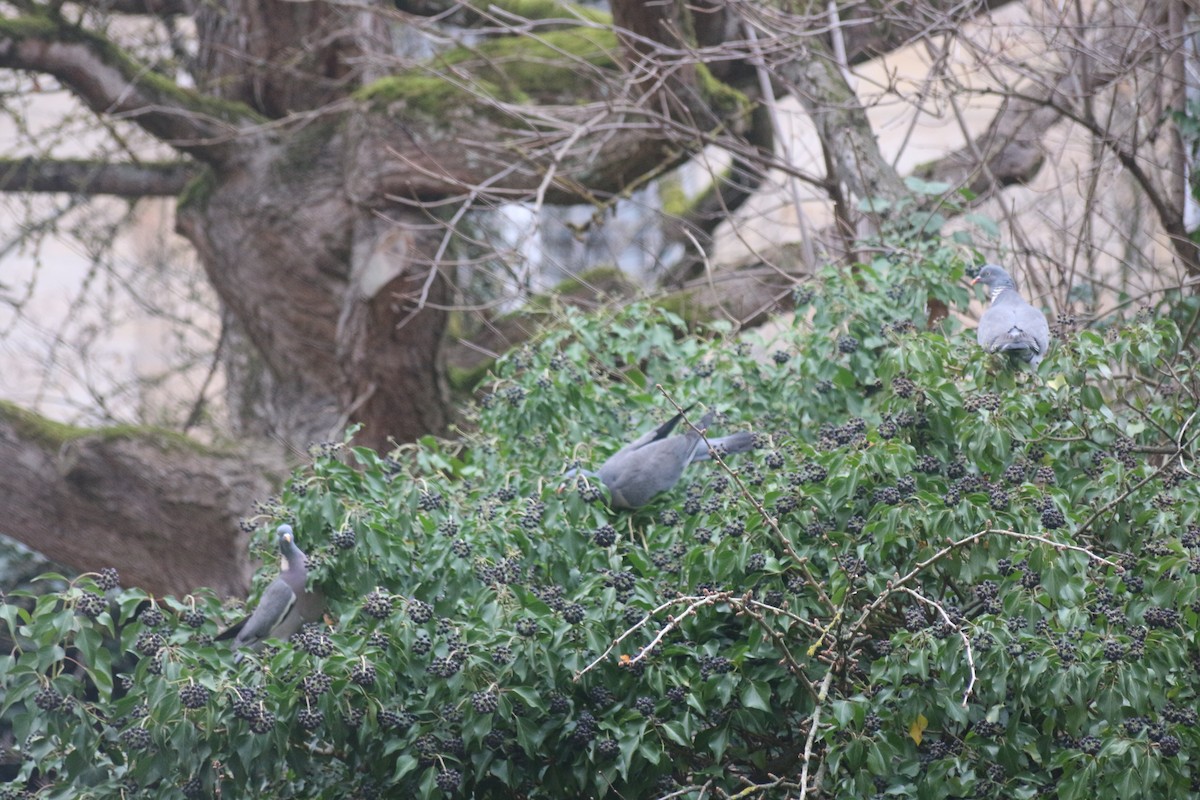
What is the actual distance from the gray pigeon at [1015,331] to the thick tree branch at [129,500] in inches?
139

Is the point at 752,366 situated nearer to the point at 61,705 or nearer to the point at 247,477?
the point at 61,705

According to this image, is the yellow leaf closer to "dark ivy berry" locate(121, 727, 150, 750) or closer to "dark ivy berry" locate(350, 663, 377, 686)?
"dark ivy berry" locate(350, 663, 377, 686)

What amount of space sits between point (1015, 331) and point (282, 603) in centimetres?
201

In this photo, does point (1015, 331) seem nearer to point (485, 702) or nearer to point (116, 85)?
point (485, 702)

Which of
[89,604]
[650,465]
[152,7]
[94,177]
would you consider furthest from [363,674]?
[152,7]

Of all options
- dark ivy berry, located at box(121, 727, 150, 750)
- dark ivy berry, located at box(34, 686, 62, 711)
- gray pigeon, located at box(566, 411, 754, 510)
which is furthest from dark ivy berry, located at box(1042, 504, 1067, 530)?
dark ivy berry, located at box(34, 686, 62, 711)

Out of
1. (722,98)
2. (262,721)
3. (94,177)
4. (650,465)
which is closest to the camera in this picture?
(262,721)

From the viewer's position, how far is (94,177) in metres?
6.47

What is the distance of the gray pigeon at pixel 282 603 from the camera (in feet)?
10.5

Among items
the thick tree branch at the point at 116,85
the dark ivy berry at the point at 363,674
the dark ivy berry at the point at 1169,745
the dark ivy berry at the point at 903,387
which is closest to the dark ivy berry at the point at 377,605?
the dark ivy berry at the point at 363,674

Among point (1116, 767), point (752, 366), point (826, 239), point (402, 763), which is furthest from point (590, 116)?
point (1116, 767)

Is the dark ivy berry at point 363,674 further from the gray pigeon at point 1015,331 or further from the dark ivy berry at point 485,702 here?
the gray pigeon at point 1015,331

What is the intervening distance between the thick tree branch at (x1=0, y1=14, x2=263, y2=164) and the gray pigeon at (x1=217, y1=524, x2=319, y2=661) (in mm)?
3001

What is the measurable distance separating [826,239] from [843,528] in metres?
2.74
